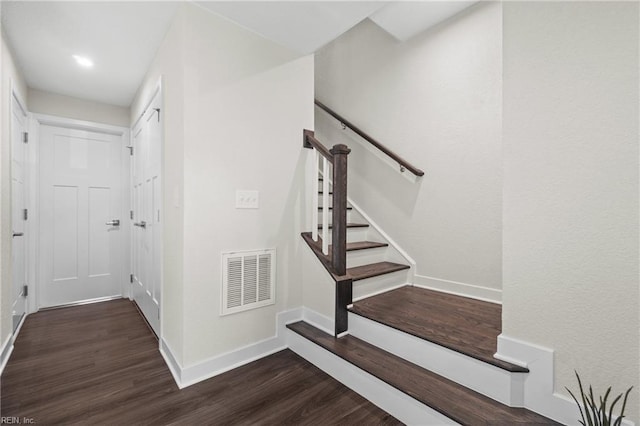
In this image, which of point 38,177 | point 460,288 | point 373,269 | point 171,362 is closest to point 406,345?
point 373,269

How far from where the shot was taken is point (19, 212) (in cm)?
266

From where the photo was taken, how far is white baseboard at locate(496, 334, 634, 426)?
3.83 feet

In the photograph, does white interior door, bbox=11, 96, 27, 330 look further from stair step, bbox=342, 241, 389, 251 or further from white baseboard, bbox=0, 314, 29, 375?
stair step, bbox=342, 241, 389, 251

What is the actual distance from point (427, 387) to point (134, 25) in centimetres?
291

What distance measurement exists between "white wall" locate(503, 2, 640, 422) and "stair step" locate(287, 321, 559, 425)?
264mm

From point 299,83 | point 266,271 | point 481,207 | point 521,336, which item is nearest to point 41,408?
point 266,271

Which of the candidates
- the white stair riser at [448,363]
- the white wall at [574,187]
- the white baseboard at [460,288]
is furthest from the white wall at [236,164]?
the white wall at [574,187]

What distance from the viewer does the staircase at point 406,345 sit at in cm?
130

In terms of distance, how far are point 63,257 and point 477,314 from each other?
4170 mm

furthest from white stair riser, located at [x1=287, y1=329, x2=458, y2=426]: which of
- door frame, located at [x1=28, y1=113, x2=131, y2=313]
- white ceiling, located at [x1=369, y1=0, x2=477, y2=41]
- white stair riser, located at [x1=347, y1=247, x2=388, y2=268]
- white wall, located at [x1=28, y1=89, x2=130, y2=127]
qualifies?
white wall, located at [x1=28, y1=89, x2=130, y2=127]

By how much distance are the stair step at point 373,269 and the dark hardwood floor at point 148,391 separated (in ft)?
2.34

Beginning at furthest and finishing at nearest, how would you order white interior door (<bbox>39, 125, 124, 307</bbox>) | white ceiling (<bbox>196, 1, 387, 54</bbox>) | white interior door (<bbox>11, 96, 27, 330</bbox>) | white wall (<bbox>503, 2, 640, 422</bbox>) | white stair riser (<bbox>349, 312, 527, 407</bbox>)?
white interior door (<bbox>39, 125, 124, 307</bbox>) < white interior door (<bbox>11, 96, 27, 330</bbox>) < white ceiling (<bbox>196, 1, 387, 54</bbox>) < white stair riser (<bbox>349, 312, 527, 407</bbox>) < white wall (<bbox>503, 2, 640, 422</bbox>)

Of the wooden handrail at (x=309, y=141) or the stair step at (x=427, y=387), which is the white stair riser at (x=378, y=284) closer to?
the stair step at (x=427, y=387)

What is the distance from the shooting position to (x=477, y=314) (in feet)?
6.32
